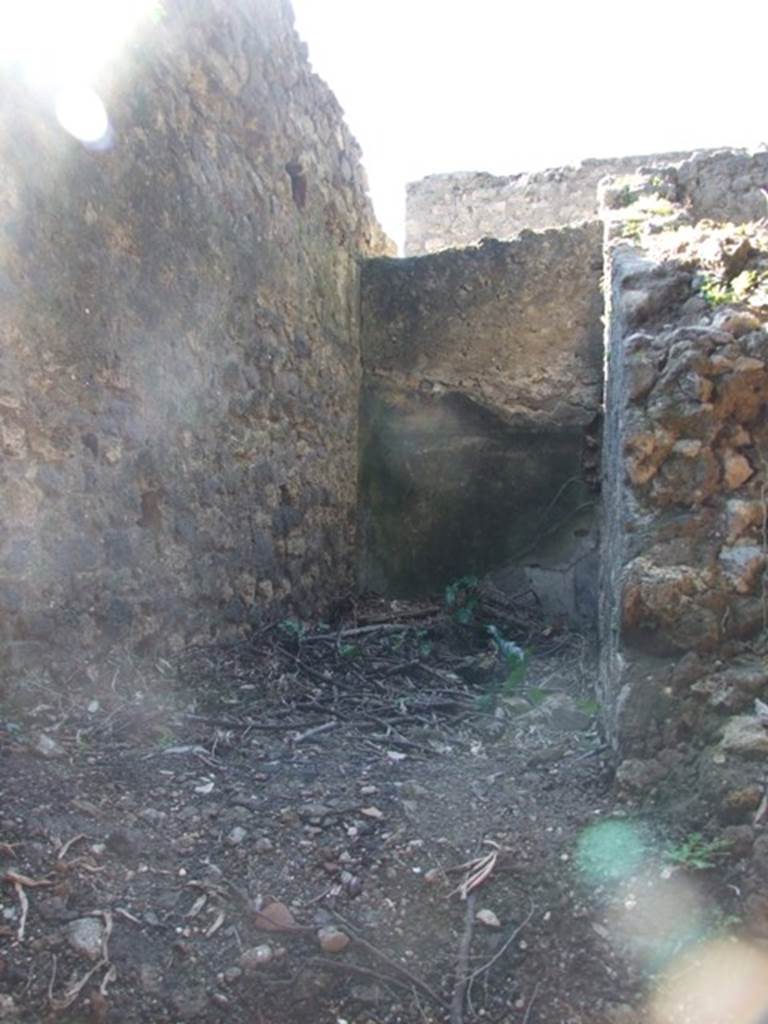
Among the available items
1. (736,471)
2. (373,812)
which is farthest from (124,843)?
(736,471)

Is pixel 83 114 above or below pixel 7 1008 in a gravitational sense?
above

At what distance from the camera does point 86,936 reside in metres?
1.70

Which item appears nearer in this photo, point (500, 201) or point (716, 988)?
point (716, 988)

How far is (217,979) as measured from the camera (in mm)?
1682

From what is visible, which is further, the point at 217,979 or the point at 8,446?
the point at 8,446

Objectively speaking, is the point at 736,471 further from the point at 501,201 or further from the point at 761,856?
the point at 501,201

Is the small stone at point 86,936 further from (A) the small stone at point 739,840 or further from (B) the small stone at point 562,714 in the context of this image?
(B) the small stone at point 562,714

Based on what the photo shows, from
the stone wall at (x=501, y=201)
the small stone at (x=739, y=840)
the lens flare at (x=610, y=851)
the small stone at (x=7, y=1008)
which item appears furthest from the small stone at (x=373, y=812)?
the stone wall at (x=501, y=201)

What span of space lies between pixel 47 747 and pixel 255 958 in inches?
35.5

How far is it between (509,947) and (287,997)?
463 mm

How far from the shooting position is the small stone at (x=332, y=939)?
1777 millimetres

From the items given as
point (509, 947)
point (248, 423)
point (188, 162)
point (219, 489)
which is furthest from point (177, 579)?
point (509, 947)

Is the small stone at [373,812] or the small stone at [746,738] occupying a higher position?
the small stone at [746,738]

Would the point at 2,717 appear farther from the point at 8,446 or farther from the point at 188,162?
the point at 188,162
